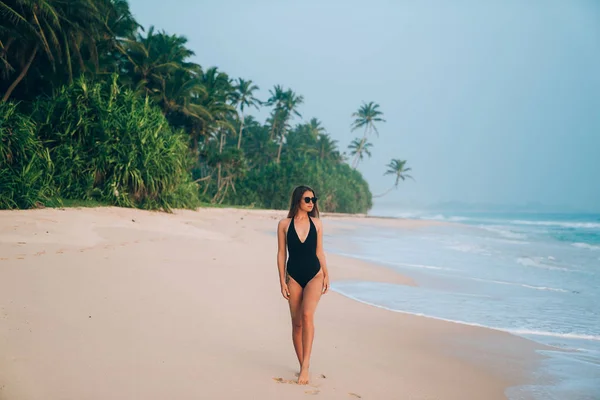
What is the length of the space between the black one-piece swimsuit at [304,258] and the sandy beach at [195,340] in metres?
0.72

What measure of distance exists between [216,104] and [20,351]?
104 feet

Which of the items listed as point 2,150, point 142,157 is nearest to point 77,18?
point 142,157

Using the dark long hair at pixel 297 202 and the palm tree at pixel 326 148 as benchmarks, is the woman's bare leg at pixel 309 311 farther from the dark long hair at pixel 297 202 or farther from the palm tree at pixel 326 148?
the palm tree at pixel 326 148

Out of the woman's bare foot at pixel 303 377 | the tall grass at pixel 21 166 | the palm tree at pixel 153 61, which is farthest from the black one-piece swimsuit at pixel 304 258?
the palm tree at pixel 153 61

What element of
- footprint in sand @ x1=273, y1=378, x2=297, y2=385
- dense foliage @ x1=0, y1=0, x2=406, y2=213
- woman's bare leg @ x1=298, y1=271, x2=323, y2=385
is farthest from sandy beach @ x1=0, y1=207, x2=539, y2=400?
dense foliage @ x1=0, y1=0, x2=406, y2=213

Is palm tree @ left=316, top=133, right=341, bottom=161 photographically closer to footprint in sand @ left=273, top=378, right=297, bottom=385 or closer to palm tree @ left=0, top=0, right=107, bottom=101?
palm tree @ left=0, top=0, right=107, bottom=101

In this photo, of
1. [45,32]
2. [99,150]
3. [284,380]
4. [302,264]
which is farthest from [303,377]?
[45,32]

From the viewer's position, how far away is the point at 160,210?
16.3 m

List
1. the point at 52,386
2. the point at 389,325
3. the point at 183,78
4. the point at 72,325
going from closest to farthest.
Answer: the point at 52,386 < the point at 72,325 < the point at 389,325 < the point at 183,78

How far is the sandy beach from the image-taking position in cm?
289

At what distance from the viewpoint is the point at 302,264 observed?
11.4 feet

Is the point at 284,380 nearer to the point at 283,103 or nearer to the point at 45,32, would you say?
the point at 45,32

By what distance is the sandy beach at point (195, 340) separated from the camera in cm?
289

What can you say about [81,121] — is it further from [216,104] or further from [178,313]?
[216,104]
